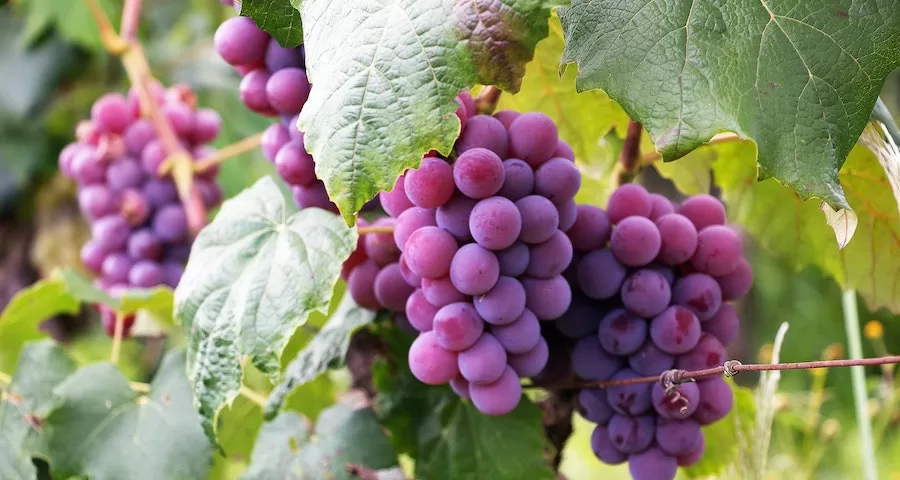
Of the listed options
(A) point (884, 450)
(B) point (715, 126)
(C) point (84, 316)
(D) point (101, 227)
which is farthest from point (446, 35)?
(A) point (884, 450)

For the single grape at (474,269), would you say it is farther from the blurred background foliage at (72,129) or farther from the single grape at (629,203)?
the blurred background foliage at (72,129)

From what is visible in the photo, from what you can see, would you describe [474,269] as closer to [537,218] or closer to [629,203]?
[537,218]

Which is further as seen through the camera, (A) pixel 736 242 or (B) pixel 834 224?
(A) pixel 736 242

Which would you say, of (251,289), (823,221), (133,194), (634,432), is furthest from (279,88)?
(133,194)

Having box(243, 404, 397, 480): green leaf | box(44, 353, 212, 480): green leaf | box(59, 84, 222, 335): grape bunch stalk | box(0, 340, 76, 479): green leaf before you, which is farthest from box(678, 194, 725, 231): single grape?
box(59, 84, 222, 335): grape bunch stalk

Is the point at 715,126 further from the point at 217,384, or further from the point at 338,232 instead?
the point at 217,384

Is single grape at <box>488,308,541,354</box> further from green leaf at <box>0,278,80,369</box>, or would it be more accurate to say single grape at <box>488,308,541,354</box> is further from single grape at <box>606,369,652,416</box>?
green leaf at <box>0,278,80,369</box>

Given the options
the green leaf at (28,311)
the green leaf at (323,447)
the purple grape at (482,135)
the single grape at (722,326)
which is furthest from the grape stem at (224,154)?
the single grape at (722,326)
